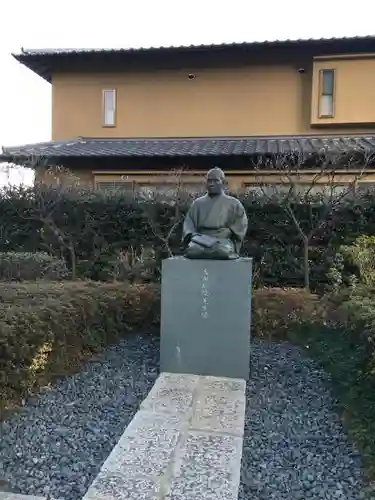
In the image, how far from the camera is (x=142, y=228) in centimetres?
967

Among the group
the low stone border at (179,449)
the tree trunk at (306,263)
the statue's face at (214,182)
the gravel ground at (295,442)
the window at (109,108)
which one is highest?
the window at (109,108)

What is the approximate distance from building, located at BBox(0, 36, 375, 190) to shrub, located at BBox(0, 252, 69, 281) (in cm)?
394

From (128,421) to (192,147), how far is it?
1007 cm

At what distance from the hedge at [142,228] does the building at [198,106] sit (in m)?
1.87

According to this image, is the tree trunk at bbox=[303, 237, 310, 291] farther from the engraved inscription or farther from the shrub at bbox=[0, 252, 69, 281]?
the shrub at bbox=[0, 252, 69, 281]

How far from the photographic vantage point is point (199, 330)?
179 inches

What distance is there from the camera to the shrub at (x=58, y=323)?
3.68m

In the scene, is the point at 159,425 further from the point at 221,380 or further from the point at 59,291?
the point at 59,291

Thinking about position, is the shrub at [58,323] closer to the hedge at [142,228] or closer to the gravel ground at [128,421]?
the gravel ground at [128,421]

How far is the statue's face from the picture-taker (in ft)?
15.8

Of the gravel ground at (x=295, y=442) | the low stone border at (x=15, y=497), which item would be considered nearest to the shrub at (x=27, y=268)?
the gravel ground at (x=295, y=442)

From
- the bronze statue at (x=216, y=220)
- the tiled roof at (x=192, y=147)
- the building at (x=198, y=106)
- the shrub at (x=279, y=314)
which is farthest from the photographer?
the building at (x=198, y=106)

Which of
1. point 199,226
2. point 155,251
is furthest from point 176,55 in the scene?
point 199,226

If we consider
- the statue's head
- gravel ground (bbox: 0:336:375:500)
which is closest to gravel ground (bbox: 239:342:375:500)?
gravel ground (bbox: 0:336:375:500)
